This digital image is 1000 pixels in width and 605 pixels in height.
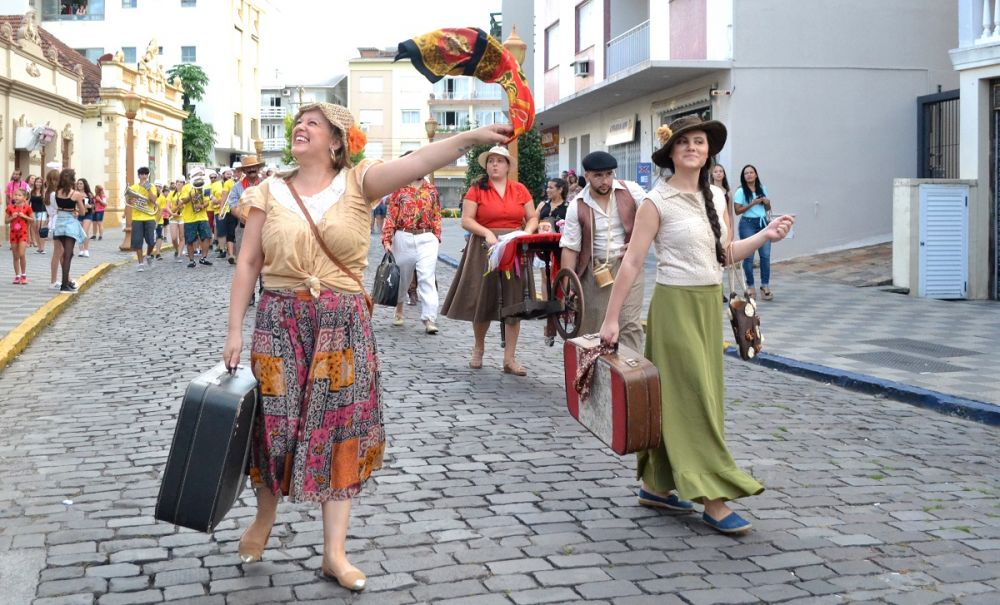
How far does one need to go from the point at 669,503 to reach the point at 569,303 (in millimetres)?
2629

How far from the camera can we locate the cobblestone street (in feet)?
13.8

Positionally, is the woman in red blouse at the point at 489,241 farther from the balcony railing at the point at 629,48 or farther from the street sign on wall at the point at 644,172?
the balcony railing at the point at 629,48

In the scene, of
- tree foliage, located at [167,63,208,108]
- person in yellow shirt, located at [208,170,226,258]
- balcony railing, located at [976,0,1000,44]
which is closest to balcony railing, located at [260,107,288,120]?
tree foliage, located at [167,63,208,108]

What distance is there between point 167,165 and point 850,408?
156 ft

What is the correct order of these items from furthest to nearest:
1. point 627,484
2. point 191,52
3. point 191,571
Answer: point 191,52, point 627,484, point 191,571

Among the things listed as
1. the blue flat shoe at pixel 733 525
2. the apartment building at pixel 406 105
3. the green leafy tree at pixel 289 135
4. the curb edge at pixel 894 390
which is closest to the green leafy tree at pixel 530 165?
the green leafy tree at pixel 289 135

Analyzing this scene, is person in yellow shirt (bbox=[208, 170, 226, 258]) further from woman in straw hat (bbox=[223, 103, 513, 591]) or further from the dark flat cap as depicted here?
woman in straw hat (bbox=[223, 103, 513, 591])

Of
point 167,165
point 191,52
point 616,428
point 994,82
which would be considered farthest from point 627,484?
point 191,52

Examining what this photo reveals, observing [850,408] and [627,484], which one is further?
[850,408]

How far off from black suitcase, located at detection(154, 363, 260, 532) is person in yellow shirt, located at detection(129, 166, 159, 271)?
1861 centimetres

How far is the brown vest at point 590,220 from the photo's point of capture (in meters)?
7.18

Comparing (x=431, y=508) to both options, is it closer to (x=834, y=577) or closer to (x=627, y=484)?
(x=627, y=484)

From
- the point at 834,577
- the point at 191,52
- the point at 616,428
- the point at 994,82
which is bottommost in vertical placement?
the point at 834,577

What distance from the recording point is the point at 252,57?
68.9 meters
